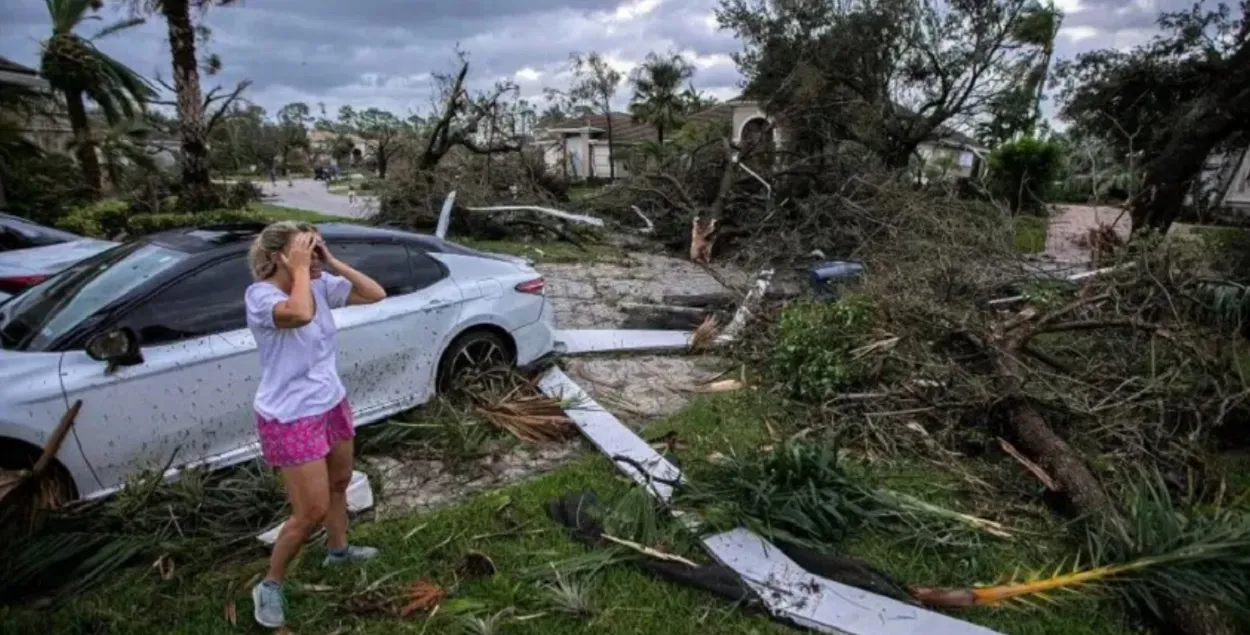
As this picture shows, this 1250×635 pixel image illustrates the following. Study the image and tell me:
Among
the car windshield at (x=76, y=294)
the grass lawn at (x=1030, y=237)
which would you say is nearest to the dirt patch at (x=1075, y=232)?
the grass lawn at (x=1030, y=237)

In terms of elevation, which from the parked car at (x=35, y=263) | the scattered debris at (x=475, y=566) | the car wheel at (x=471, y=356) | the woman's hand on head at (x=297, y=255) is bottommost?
the scattered debris at (x=475, y=566)

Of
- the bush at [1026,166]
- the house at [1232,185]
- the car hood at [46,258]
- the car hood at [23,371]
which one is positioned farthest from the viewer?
the bush at [1026,166]

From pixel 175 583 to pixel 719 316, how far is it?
5.85m

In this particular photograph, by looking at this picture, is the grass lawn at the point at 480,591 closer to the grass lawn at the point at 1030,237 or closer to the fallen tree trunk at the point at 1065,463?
the fallen tree trunk at the point at 1065,463

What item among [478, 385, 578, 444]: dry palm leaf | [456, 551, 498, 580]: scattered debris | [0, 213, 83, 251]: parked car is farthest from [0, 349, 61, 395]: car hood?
[0, 213, 83, 251]: parked car

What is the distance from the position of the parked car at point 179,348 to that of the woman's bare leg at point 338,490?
1.05m

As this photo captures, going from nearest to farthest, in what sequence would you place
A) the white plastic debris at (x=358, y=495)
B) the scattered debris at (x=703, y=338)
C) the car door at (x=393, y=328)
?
the white plastic debris at (x=358, y=495) < the car door at (x=393, y=328) < the scattered debris at (x=703, y=338)

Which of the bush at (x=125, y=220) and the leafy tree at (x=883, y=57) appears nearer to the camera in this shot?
the bush at (x=125, y=220)

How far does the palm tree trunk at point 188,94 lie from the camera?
12695mm

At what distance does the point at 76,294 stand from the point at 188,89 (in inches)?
448

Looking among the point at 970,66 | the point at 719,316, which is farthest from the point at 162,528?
the point at 970,66

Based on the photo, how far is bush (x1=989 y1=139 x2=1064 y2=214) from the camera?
24.8m

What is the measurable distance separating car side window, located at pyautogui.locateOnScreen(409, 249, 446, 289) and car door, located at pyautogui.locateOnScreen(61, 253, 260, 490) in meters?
1.13

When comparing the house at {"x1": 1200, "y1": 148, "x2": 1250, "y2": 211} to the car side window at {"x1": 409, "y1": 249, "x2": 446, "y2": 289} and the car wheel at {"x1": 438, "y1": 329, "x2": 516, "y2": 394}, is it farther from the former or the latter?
the car side window at {"x1": 409, "y1": 249, "x2": 446, "y2": 289}
